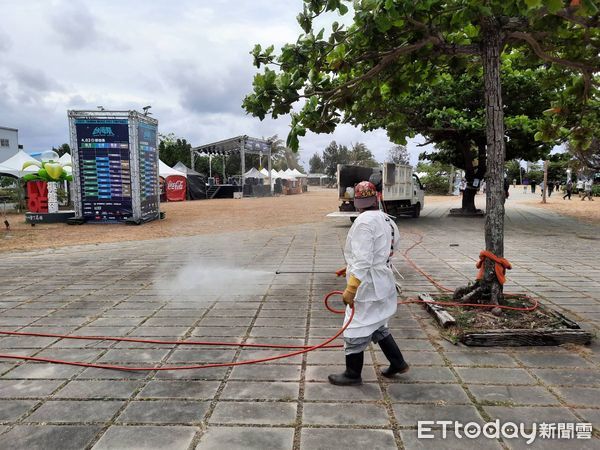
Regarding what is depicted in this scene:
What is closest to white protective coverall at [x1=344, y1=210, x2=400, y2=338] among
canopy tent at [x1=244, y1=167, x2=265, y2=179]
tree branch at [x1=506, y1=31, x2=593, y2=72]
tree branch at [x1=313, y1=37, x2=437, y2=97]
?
tree branch at [x1=313, y1=37, x2=437, y2=97]

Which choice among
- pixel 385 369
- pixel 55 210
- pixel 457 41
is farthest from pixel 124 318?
pixel 55 210

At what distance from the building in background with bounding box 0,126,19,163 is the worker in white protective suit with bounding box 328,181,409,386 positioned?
53.5m

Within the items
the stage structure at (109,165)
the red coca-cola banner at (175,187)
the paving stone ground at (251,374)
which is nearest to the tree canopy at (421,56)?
the paving stone ground at (251,374)

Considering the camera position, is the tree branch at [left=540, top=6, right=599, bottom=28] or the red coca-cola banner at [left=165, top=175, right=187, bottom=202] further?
the red coca-cola banner at [left=165, top=175, right=187, bottom=202]

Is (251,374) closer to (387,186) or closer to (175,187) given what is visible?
(387,186)

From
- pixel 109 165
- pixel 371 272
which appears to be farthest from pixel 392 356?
pixel 109 165

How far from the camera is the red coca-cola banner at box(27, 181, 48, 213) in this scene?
61.2 ft

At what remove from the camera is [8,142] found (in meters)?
47.8

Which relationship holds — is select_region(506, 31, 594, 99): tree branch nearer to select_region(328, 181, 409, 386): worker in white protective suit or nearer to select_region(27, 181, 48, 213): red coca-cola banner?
select_region(328, 181, 409, 386): worker in white protective suit

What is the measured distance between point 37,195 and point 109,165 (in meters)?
5.39

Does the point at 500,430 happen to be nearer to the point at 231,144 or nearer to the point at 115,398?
the point at 115,398

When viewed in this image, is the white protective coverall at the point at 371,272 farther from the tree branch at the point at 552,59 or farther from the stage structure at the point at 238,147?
the stage structure at the point at 238,147

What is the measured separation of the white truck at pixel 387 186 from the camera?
15.4m

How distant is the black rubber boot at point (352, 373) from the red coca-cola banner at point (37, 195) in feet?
62.6
